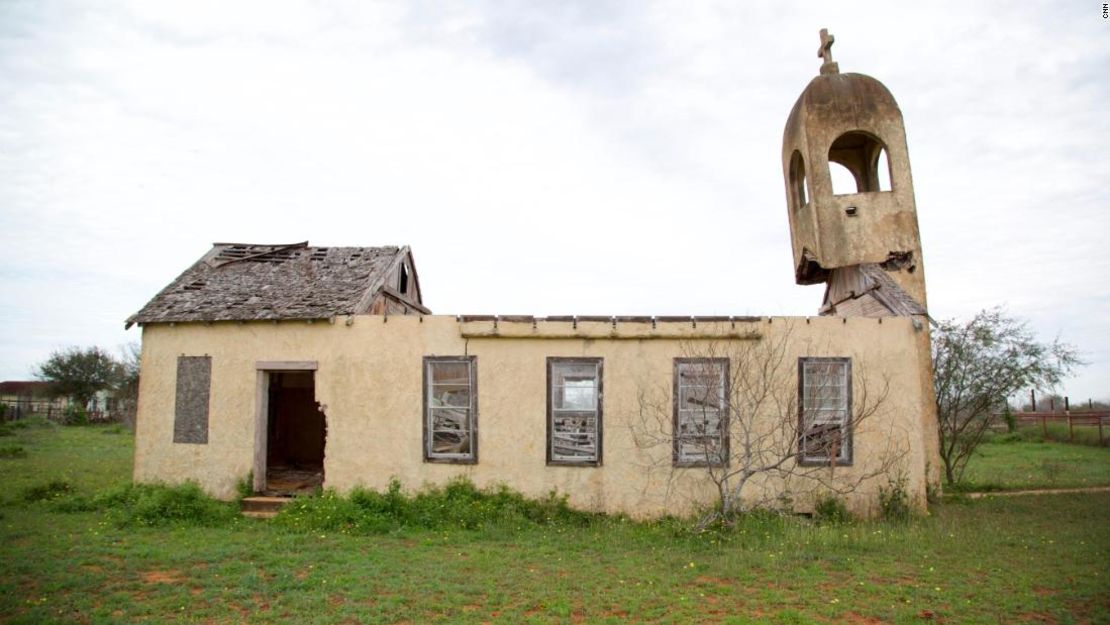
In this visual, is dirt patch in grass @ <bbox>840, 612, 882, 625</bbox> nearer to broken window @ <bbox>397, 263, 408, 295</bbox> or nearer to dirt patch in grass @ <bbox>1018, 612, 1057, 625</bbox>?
dirt patch in grass @ <bbox>1018, 612, 1057, 625</bbox>

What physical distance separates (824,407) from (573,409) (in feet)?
14.1

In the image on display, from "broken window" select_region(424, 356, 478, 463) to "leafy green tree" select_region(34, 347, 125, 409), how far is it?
116 ft

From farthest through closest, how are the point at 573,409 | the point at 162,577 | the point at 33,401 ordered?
the point at 33,401 → the point at 573,409 → the point at 162,577

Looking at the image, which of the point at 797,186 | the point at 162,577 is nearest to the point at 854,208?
the point at 797,186

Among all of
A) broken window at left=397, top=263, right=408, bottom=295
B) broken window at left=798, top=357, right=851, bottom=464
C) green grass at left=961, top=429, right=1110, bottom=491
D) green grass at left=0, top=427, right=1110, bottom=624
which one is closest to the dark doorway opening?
broken window at left=397, top=263, right=408, bottom=295

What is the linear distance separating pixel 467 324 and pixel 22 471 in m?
11.9

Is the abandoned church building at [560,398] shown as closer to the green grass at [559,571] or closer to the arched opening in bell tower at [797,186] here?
the green grass at [559,571]

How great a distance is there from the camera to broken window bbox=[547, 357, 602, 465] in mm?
12852

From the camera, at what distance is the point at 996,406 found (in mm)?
17766

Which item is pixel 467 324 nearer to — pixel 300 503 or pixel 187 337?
pixel 300 503

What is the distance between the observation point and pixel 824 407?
42.1 feet

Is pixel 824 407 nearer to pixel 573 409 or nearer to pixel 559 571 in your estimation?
pixel 573 409

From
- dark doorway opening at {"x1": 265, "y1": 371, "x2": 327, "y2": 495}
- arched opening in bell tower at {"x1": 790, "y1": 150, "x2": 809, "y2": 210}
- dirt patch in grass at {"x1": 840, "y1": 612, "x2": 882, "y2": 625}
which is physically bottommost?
dirt patch in grass at {"x1": 840, "y1": 612, "x2": 882, "y2": 625}

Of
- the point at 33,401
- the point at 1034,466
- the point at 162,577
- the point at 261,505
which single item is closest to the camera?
the point at 162,577
